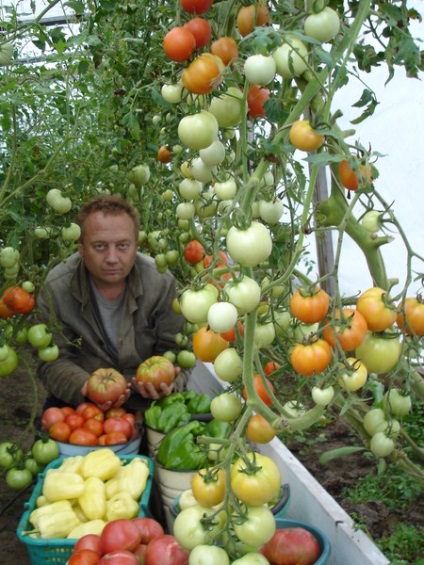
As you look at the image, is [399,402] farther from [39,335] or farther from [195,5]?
[39,335]

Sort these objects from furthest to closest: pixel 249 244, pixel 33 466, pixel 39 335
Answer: pixel 33 466 < pixel 39 335 < pixel 249 244

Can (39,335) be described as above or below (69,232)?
below

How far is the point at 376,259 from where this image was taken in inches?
42.1

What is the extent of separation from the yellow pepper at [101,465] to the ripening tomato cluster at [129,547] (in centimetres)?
34

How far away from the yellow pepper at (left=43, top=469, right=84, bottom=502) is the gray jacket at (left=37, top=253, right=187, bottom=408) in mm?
666

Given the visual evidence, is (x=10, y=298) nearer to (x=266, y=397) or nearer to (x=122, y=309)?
(x=122, y=309)

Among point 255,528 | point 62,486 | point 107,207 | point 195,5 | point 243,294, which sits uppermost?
point 195,5

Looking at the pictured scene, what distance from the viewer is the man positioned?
2.60m

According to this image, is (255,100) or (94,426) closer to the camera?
(255,100)

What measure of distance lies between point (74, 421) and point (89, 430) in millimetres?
74

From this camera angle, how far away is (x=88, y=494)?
6.32 feet

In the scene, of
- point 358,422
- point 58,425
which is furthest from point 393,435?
point 58,425

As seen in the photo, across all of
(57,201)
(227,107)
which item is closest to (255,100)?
(227,107)

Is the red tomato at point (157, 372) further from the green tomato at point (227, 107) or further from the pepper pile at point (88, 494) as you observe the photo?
the green tomato at point (227, 107)
